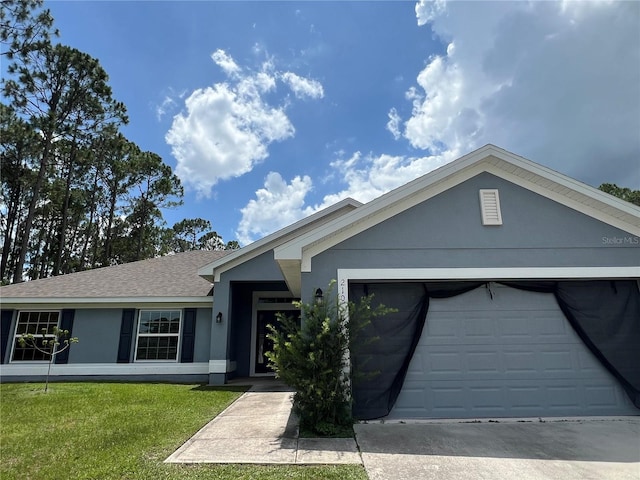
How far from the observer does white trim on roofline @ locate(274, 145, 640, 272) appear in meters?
6.73

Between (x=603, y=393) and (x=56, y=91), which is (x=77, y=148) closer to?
(x=56, y=91)

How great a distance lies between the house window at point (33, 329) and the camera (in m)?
12.4

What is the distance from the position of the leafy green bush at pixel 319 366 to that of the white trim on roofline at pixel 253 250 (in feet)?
21.0

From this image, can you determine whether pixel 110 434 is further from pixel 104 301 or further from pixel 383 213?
pixel 104 301

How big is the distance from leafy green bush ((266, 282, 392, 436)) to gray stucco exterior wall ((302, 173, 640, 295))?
104 centimetres

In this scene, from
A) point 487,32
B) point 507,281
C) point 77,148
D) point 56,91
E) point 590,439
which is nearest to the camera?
point 590,439

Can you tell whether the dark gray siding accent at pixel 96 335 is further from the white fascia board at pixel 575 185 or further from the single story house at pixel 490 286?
the white fascia board at pixel 575 185

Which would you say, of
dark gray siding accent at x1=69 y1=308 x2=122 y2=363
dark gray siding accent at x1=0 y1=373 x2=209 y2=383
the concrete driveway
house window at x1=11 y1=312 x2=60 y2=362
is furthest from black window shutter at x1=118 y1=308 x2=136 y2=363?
the concrete driveway

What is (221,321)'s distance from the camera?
11.7m

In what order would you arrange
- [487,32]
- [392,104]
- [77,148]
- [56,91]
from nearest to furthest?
[487,32] → [392,104] → [56,91] → [77,148]

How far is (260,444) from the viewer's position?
5070mm

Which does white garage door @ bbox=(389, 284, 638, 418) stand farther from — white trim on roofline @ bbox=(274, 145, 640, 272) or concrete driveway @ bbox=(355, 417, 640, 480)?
white trim on roofline @ bbox=(274, 145, 640, 272)

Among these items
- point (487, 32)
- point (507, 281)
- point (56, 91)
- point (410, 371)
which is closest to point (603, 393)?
point (507, 281)

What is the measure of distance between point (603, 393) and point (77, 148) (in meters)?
28.7
